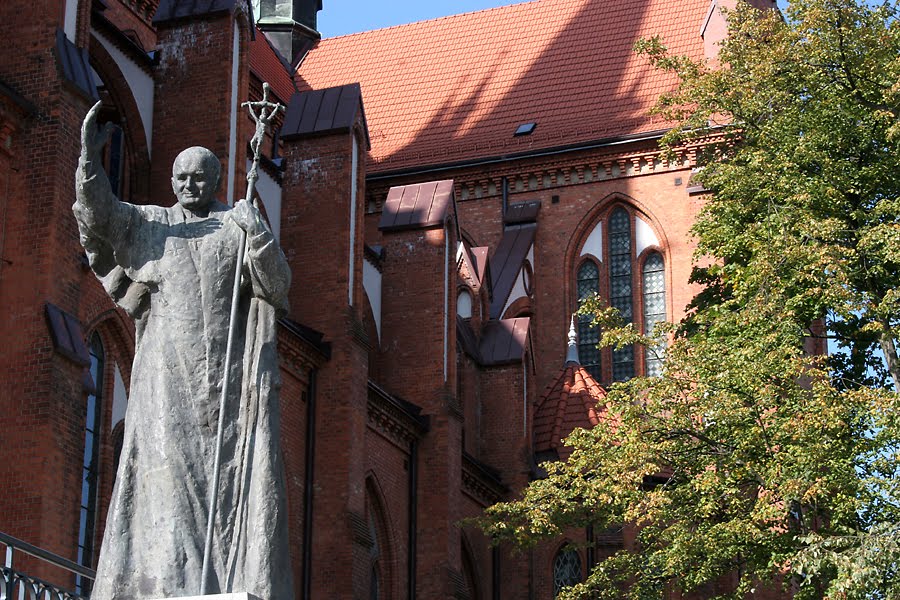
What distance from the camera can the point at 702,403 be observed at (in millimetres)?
17297

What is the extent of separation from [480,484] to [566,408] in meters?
3.40

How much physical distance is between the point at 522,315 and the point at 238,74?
13.4m

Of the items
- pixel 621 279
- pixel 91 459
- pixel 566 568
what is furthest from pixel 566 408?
pixel 91 459

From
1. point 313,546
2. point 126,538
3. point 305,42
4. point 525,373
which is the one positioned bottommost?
point 126,538

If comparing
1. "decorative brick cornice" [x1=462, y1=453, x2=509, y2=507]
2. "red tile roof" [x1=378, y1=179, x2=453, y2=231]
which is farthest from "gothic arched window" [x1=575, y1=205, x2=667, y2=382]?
"red tile roof" [x1=378, y1=179, x2=453, y2=231]

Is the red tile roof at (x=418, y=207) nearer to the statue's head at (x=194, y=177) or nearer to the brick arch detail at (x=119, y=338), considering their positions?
the brick arch detail at (x=119, y=338)

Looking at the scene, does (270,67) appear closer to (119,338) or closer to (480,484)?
(480,484)

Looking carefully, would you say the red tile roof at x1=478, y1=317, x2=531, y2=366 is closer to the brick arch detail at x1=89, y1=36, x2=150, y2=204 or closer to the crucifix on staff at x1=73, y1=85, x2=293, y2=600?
the brick arch detail at x1=89, y1=36, x2=150, y2=204

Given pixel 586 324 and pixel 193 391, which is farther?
pixel 586 324

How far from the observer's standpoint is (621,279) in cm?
3191

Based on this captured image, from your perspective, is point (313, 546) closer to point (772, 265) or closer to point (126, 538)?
point (772, 265)

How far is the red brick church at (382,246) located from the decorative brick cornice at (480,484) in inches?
2.0

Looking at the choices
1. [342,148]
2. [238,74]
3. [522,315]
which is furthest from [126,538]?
[522,315]

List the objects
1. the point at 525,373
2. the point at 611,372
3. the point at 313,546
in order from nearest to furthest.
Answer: the point at 313,546 → the point at 525,373 → the point at 611,372
